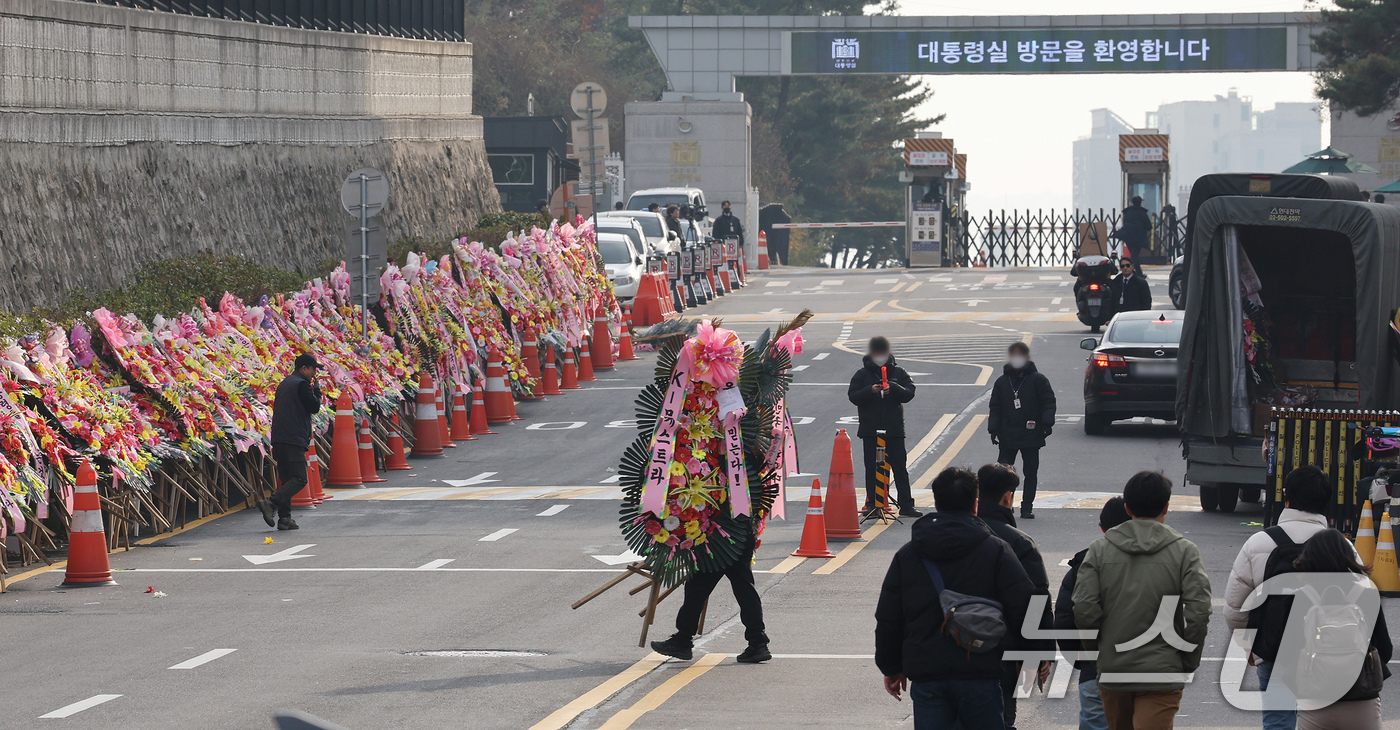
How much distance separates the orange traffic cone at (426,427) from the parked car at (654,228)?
19.6 meters

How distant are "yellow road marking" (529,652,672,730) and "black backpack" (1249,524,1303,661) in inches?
137

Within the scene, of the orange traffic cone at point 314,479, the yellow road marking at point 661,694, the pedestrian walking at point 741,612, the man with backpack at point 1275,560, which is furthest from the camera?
the orange traffic cone at point 314,479

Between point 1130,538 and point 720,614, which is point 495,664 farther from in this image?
point 1130,538

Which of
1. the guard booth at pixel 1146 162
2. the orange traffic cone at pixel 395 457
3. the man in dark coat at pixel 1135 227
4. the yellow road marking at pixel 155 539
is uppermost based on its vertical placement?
the guard booth at pixel 1146 162

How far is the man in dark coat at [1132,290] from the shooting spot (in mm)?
29953

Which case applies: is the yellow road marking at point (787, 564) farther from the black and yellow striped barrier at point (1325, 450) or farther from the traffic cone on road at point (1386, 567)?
the traffic cone on road at point (1386, 567)

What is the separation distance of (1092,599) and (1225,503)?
1088cm

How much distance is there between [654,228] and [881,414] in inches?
1032

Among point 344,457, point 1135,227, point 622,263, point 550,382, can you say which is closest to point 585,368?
point 550,382

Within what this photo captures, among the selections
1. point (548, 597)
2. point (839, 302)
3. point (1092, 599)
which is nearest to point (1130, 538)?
point (1092, 599)

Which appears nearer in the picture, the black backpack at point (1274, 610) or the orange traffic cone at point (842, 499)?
the black backpack at point (1274, 610)

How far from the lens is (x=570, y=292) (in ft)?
94.9

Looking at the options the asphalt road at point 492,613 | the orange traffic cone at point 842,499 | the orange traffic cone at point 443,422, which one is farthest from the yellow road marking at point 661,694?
the orange traffic cone at point 443,422

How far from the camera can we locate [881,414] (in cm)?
1728
